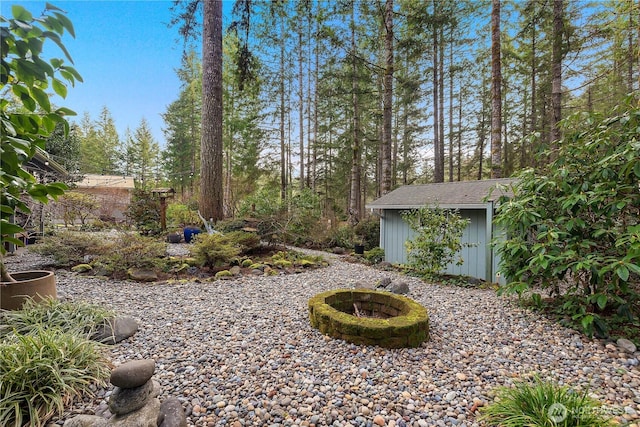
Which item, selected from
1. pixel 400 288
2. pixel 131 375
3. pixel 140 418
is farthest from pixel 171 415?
pixel 400 288

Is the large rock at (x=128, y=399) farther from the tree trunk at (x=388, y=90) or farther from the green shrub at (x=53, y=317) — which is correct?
the tree trunk at (x=388, y=90)

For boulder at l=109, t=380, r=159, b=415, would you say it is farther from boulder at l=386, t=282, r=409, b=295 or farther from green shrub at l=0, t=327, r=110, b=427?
boulder at l=386, t=282, r=409, b=295

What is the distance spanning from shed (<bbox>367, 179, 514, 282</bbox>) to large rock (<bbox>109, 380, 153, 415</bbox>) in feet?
12.6

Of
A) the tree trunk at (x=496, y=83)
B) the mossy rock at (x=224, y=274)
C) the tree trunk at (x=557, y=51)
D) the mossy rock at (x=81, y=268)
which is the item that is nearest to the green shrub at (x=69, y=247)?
the mossy rock at (x=81, y=268)

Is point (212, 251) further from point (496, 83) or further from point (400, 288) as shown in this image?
point (496, 83)

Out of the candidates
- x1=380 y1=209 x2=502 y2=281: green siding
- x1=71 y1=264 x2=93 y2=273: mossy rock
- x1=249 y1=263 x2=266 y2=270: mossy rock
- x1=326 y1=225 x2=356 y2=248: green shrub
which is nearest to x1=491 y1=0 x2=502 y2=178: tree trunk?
x1=380 y1=209 x2=502 y2=281: green siding

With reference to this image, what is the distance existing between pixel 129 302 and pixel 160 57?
2811mm

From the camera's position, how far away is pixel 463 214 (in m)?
5.04

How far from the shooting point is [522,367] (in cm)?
211

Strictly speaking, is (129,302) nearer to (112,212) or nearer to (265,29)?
(112,212)

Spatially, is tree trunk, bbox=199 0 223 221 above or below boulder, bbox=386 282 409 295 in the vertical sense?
above

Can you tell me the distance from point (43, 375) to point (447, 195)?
18.5 ft

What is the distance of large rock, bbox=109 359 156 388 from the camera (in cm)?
140

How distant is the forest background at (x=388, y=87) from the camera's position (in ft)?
22.2
